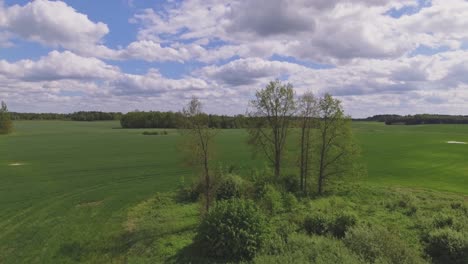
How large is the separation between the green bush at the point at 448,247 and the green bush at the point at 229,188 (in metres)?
14.7

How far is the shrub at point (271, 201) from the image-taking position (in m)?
23.9

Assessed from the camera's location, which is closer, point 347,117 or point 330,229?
point 330,229

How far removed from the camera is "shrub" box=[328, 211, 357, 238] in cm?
1787

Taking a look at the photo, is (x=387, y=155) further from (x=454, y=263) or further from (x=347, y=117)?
(x=454, y=263)

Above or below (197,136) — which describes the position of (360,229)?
below

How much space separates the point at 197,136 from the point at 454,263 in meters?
15.2

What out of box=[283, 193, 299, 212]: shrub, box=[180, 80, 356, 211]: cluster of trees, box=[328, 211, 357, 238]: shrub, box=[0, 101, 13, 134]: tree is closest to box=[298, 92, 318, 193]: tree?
box=[180, 80, 356, 211]: cluster of trees

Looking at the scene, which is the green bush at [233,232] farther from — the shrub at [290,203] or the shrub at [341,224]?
the shrub at [290,203]

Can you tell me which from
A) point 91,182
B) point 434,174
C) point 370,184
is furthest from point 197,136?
point 434,174

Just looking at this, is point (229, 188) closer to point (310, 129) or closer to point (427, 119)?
point (310, 129)

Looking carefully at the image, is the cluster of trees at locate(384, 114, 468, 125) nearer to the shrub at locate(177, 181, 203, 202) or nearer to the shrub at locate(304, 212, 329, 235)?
the shrub at locate(177, 181, 203, 202)

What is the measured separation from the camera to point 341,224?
18141mm

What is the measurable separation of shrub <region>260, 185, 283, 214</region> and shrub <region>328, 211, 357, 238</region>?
577cm

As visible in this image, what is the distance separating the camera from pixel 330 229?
59.8 ft
